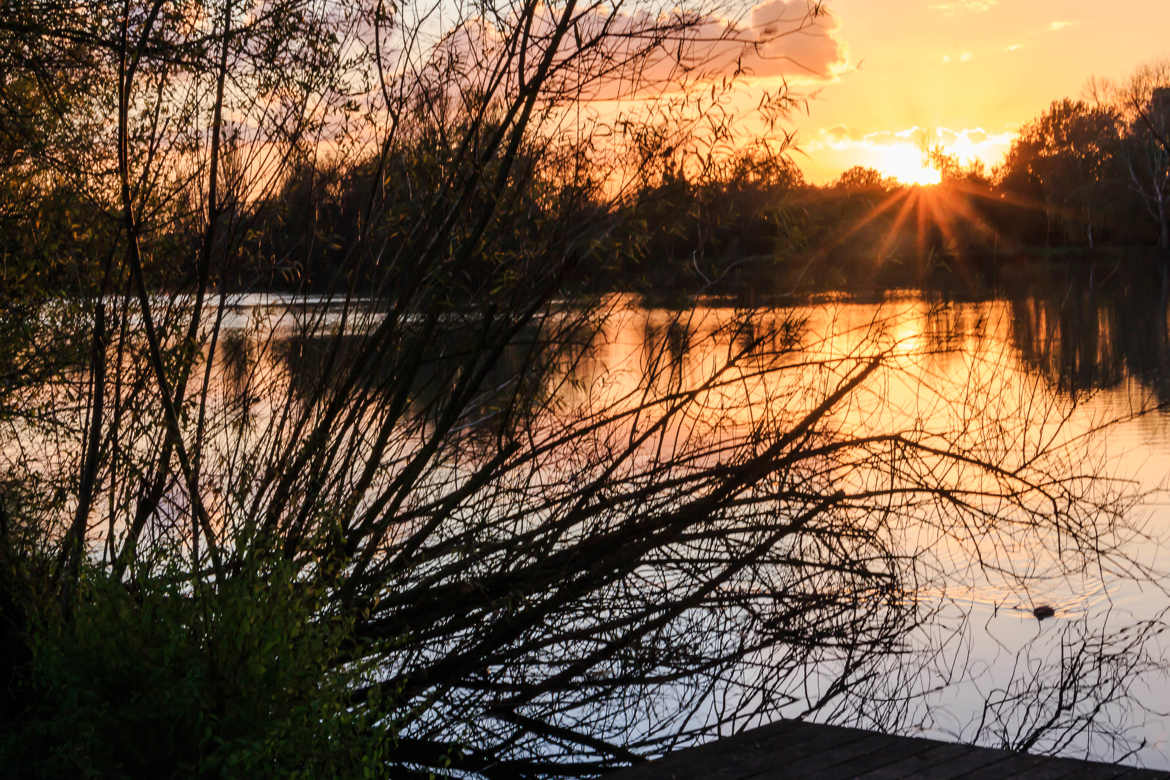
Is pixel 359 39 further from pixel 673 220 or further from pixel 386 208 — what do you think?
pixel 673 220

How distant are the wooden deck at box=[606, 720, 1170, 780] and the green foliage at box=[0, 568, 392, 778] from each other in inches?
49.6

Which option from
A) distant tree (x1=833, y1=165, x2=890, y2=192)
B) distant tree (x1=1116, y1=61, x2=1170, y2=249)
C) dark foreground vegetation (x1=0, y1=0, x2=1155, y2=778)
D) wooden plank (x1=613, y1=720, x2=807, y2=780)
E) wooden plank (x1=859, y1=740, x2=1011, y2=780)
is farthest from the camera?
distant tree (x1=1116, y1=61, x2=1170, y2=249)

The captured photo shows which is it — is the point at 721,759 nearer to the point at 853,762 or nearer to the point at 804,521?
the point at 853,762

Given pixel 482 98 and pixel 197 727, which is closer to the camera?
pixel 197 727

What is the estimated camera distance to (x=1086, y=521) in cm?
861

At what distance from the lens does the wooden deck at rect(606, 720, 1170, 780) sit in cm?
432

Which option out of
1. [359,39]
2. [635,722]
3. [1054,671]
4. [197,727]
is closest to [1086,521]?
[1054,671]

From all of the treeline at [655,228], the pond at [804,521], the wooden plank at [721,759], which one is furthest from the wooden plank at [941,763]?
the treeline at [655,228]

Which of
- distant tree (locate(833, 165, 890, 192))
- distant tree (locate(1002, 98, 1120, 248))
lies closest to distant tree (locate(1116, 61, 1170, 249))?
distant tree (locate(1002, 98, 1120, 248))

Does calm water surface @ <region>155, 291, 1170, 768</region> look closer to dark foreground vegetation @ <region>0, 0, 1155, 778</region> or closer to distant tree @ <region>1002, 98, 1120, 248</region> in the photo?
dark foreground vegetation @ <region>0, 0, 1155, 778</region>

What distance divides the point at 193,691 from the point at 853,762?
7.88ft

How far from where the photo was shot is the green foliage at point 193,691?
367 cm

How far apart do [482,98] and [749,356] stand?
2.02 m

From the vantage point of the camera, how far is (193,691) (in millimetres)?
3590
